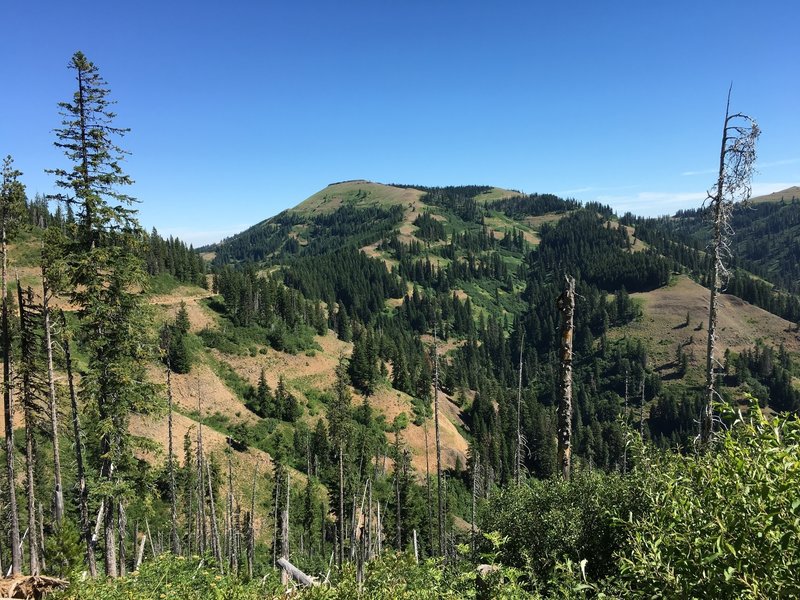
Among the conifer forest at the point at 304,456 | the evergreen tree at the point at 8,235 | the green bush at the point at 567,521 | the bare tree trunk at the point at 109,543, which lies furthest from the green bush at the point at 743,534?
the evergreen tree at the point at 8,235

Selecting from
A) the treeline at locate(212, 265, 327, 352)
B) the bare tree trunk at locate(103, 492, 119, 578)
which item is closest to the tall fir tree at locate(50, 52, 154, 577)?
the bare tree trunk at locate(103, 492, 119, 578)

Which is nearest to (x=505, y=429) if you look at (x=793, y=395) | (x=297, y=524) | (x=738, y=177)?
(x=297, y=524)

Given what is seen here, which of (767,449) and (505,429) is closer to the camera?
(767,449)

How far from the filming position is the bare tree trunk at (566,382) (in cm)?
1662

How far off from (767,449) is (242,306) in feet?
338

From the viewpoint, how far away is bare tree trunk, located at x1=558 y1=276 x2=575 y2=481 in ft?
54.5

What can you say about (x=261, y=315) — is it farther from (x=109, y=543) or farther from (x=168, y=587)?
(x=168, y=587)

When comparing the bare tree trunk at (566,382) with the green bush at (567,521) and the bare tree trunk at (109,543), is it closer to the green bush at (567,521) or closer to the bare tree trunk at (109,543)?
the green bush at (567,521)

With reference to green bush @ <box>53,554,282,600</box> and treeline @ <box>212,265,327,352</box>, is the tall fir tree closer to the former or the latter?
green bush @ <box>53,554,282,600</box>

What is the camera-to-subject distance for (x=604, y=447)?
12119 centimetres

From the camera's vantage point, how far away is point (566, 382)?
17281 mm

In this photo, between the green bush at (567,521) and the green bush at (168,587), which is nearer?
the green bush at (168,587)

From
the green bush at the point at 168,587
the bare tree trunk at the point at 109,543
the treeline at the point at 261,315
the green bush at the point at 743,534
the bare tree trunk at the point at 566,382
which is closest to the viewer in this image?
the green bush at the point at 743,534

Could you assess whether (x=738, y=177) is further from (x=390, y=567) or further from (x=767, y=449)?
(x=390, y=567)
